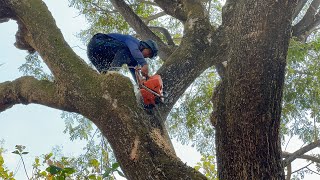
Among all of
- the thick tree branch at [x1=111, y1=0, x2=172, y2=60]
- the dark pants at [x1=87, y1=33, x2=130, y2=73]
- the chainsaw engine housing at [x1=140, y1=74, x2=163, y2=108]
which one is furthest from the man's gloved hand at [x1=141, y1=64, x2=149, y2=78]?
the thick tree branch at [x1=111, y1=0, x2=172, y2=60]

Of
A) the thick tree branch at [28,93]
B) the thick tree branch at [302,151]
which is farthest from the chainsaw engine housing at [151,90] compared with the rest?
the thick tree branch at [302,151]

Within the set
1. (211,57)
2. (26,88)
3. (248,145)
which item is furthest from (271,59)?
(26,88)

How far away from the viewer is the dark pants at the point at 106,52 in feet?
13.0

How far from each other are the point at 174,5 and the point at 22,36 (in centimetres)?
212

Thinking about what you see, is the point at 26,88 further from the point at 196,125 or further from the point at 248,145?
the point at 196,125

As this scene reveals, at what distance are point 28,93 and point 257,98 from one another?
2047mm

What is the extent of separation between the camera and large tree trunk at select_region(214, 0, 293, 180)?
2.68m

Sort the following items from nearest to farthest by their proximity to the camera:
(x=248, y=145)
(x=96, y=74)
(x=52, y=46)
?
(x=248, y=145) → (x=96, y=74) → (x=52, y=46)

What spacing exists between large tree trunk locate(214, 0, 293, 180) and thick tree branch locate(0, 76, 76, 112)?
1.47 metres

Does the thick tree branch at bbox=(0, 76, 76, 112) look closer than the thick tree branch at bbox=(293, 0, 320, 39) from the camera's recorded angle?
Yes

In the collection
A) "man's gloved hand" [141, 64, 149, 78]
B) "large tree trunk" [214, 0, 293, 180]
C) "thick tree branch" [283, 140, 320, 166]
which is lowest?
"large tree trunk" [214, 0, 293, 180]

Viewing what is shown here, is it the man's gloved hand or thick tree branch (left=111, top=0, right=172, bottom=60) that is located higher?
thick tree branch (left=111, top=0, right=172, bottom=60)

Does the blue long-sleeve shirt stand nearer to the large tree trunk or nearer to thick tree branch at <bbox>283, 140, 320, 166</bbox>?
the large tree trunk

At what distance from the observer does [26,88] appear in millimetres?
3795
